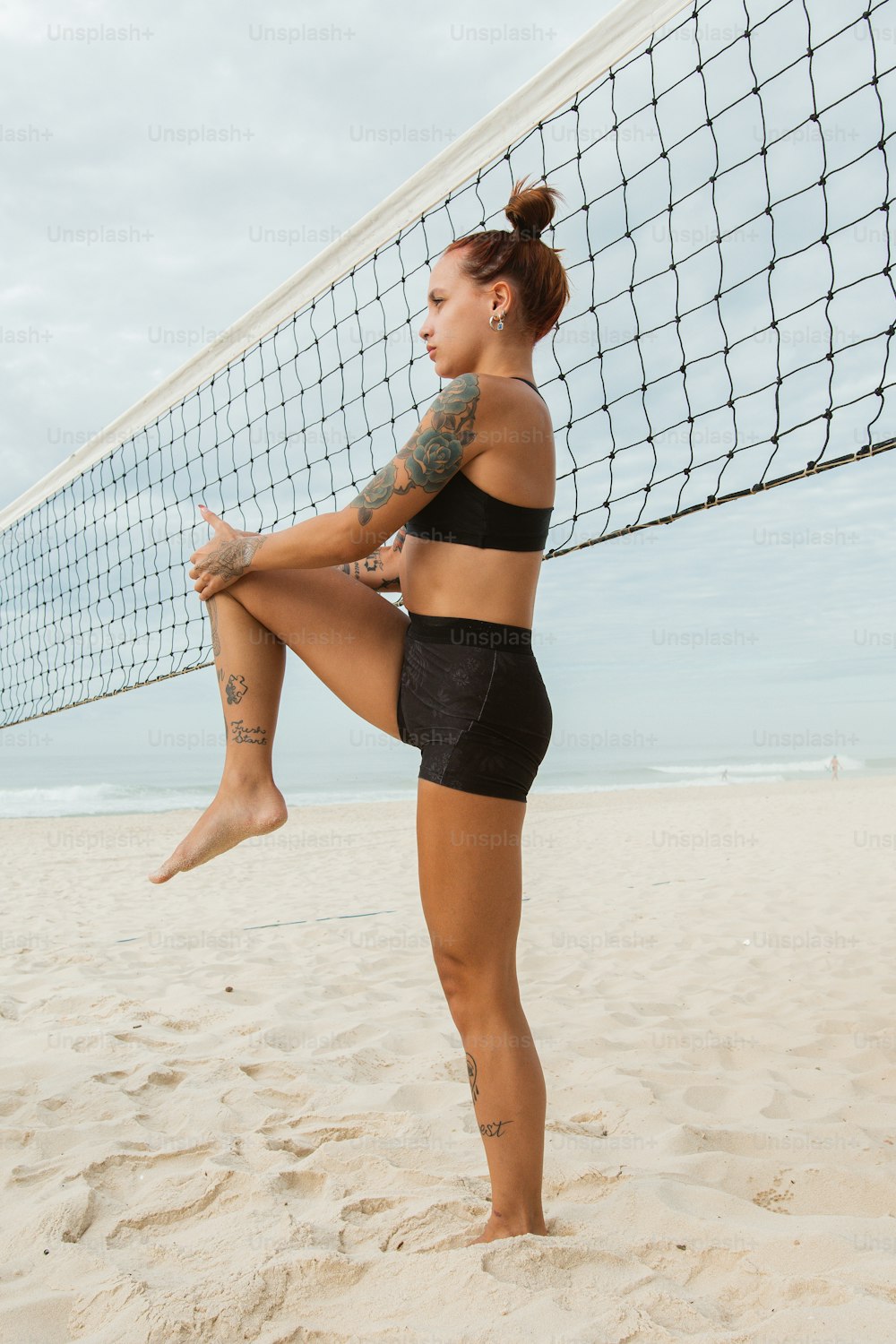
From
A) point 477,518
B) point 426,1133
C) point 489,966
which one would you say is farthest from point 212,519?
point 426,1133

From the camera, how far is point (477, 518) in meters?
1.90

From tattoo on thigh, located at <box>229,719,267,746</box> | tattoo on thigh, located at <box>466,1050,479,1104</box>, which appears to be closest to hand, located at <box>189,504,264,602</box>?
tattoo on thigh, located at <box>229,719,267,746</box>

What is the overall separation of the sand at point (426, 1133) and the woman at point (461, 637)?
0.94 ft

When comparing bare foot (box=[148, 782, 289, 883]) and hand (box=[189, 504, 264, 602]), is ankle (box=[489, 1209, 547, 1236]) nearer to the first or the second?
bare foot (box=[148, 782, 289, 883])

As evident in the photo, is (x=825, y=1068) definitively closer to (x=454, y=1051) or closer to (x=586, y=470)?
(x=454, y=1051)

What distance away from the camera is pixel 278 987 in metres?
4.32

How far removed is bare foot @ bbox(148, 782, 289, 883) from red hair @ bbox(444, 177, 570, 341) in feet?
3.70

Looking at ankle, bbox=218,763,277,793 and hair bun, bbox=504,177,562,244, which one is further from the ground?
hair bun, bbox=504,177,562,244

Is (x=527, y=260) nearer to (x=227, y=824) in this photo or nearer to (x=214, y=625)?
(x=214, y=625)

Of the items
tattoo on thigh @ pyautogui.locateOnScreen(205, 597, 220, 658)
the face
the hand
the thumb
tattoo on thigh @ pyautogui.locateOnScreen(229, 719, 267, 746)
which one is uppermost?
the face

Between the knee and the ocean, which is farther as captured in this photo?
the ocean

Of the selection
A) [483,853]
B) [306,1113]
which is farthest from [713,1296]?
[306,1113]

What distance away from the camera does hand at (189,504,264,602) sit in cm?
200

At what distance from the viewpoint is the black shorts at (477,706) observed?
1866mm
